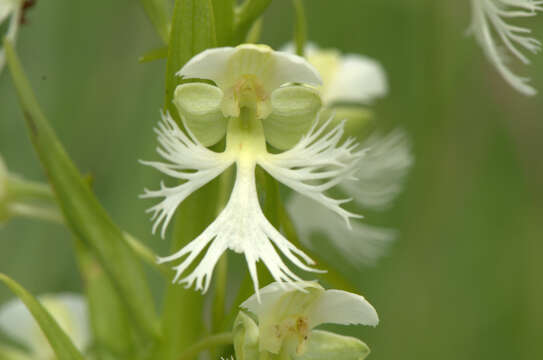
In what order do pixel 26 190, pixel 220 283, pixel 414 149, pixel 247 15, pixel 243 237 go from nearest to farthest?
pixel 243 237 → pixel 247 15 → pixel 220 283 → pixel 26 190 → pixel 414 149

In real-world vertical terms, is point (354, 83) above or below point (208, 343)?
above

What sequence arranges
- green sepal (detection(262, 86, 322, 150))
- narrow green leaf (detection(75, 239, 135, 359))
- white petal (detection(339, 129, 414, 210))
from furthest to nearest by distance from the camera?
1. white petal (detection(339, 129, 414, 210))
2. narrow green leaf (detection(75, 239, 135, 359))
3. green sepal (detection(262, 86, 322, 150))

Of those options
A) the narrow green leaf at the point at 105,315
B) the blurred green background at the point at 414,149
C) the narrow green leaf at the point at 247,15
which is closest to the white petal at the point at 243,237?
the narrow green leaf at the point at 247,15

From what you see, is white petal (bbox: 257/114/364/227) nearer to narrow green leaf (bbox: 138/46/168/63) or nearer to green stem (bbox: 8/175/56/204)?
narrow green leaf (bbox: 138/46/168/63)

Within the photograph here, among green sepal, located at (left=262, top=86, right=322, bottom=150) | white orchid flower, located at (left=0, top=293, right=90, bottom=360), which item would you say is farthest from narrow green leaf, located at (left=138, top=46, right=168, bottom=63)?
white orchid flower, located at (left=0, top=293, right=90, bottom=360)

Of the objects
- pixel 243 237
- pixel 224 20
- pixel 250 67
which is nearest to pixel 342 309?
pixel 243 237

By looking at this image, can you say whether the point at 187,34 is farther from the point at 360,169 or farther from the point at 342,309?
the point at 360,169
